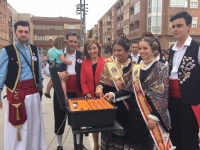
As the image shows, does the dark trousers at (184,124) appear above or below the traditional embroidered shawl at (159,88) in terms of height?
below

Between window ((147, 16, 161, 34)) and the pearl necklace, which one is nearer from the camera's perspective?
the pearl necklace

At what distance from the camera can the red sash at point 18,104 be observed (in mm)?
2982

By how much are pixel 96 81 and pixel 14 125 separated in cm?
126

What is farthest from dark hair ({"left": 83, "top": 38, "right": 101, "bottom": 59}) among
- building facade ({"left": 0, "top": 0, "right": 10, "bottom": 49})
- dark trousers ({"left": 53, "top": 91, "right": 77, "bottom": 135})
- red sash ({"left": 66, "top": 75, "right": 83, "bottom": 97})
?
building facade ({"left": 0, "top": 0, "right": 10, "bottom": 49})

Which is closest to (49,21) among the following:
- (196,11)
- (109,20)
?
(109,20)

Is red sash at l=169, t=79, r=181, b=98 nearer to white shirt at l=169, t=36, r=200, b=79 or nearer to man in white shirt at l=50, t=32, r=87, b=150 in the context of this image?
white shirt at l=169, t=36, r=200, b=79

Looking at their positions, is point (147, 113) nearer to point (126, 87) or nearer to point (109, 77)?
point (126, 87)

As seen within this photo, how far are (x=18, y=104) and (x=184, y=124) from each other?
2.08m

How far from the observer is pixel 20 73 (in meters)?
3.01

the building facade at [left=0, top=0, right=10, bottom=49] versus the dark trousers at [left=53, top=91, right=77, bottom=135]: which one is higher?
the building facade at [left=0, top=0, right=10, bottom=49]

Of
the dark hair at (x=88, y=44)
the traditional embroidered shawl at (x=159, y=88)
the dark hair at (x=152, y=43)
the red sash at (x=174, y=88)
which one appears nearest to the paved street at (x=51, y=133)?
the dark hair at (x=88, y=44)

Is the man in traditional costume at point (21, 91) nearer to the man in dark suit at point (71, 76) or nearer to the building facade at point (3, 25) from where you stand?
the man in dark suit at point (71, 76)

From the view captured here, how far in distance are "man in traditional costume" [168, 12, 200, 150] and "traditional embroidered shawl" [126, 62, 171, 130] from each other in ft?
0.60

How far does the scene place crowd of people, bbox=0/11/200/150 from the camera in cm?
240
